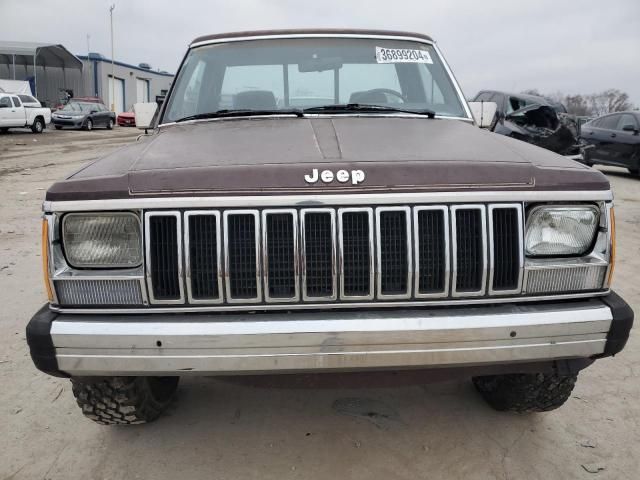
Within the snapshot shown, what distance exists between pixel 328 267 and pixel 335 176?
33 centimetres

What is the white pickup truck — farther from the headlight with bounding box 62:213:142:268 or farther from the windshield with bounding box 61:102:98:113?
the headlight with bounding box 62:213:142:268

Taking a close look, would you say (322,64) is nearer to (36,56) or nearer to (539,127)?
(539,127)

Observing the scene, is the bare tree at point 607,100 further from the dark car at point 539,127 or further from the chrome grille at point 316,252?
the chrome grille at point 316,252

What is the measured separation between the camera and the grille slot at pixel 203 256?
75.5 inches

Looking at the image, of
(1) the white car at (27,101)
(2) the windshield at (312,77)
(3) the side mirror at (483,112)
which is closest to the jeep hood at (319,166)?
(2) the windshield at (312,77)

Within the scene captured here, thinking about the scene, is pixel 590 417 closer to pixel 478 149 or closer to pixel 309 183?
pixel 478 149

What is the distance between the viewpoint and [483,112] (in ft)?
11.7

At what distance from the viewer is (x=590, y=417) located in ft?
9.10

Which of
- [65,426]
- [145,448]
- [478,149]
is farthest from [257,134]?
[65,426]

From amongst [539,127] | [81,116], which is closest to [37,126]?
[81,116]

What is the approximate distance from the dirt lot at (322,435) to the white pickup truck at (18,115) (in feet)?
70.2

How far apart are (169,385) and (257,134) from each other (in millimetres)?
1366

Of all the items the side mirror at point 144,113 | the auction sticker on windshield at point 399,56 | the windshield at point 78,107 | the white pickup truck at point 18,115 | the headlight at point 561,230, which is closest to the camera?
the headlight at point 561,230

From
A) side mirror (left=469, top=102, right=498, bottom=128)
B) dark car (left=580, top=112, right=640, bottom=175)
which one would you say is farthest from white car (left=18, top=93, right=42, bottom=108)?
side mirror (left=469, top=102, right=498, bottom=128)
